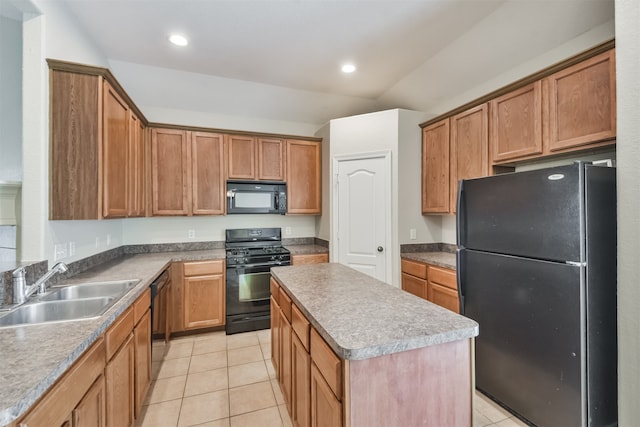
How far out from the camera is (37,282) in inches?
63.4

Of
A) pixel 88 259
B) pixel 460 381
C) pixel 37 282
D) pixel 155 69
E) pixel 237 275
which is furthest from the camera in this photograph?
pixel 237 275

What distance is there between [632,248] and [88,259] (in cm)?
380

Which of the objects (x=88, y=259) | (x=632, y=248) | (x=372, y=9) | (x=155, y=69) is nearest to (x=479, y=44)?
(x=372, y=9)

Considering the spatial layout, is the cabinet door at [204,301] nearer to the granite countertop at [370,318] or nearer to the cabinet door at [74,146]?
the cabinet door at [74,146]

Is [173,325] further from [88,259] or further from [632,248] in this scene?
[632,248]

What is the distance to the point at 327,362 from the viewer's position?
3.87ft

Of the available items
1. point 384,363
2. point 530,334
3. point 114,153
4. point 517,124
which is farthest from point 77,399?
point 517,124

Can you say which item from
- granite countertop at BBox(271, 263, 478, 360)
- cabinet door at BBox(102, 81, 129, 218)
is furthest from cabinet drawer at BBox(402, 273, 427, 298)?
cabinet door at BBox(102, 81, 129, 218)

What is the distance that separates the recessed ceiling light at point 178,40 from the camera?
2580mm

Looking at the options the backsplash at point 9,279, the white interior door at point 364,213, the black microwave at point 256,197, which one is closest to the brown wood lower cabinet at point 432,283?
the white interior door at point 364,213

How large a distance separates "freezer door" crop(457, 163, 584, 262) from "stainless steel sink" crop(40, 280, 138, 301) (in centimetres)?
258

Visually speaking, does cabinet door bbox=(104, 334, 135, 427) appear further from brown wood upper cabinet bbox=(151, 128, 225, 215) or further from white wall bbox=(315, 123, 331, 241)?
white wall bbox=(315, 123, 331, 241)

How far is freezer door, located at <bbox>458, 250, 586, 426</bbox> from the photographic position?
1643 millimetres

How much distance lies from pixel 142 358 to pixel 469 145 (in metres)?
3.37
